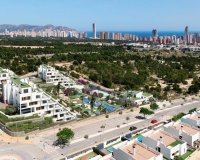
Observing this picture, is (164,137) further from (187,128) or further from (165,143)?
(187,128)

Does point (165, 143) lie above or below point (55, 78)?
below

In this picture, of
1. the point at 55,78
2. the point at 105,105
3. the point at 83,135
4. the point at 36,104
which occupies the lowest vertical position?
the point at 83,135

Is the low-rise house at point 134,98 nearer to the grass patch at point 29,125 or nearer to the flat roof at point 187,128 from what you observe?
the flat roof at point 187,128

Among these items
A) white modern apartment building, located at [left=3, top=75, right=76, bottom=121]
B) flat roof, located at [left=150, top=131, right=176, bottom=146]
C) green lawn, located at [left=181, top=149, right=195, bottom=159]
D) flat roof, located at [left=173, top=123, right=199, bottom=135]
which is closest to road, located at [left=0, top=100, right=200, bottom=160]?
white modern apartment building, located at [left=3, top=75, right=76, bottom=121]

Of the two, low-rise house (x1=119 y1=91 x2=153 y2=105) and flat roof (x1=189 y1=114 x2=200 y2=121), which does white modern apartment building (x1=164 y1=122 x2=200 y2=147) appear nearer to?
flat roof (x1=189 y1=114 x2=200 y2=121)

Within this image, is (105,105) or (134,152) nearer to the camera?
(134,152)

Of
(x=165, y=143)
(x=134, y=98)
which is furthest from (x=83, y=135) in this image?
(x=134, y=98)
